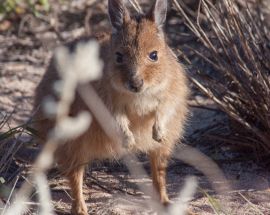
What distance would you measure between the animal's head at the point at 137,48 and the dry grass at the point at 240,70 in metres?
0.27

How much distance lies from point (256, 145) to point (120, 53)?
4.30ft

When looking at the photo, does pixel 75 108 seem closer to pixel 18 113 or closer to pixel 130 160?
pixel 130 160

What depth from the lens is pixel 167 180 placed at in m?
4.97

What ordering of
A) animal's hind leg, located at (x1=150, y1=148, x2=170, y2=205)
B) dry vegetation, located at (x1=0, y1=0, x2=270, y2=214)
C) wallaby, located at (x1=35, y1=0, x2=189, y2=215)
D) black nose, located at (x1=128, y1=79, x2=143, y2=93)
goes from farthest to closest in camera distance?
animal's hind leg, located at (x1=150, y1=148, x2=170, y2=205), dry vegetation, located at (x1=0, y1=0, x2=270, y2=214), wallaby, located at (x1=35, y1=0, x2=189, y2=215), black nose, located at (x1=128, y1=79, x2=143, y2=93)

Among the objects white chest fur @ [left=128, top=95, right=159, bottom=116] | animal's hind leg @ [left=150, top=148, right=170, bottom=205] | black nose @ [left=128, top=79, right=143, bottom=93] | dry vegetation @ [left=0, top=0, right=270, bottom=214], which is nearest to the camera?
black nose @ [left=128, top=79, right=143, bottom=93]

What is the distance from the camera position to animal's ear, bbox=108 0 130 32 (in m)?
4.28

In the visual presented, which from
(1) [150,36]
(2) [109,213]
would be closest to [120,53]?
(1) [150,36]

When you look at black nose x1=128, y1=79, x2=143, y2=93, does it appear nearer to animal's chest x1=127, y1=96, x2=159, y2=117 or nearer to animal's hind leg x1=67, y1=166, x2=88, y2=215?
animal's chest x1=127, y1=96, x2=159, y2=117

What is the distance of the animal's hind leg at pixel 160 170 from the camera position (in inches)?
179

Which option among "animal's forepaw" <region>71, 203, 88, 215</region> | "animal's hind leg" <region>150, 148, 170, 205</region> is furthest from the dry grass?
"animal's forepaw" <region>71, 203, 88, 215</region>

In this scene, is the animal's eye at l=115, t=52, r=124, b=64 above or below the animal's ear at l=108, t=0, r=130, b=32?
below

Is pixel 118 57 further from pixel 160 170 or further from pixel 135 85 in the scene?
pixel 160 170

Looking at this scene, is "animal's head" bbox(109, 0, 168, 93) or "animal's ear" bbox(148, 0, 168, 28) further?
"animal's ear" bbox(148, 0, 168, 28)

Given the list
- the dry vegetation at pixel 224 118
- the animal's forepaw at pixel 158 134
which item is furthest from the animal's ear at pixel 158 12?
the animal's forepaw at pixel 158 134
